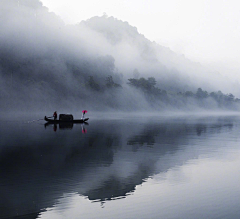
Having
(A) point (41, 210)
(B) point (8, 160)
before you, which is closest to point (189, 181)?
(A) point (41, 210)

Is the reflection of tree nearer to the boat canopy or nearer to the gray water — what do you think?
the gray water

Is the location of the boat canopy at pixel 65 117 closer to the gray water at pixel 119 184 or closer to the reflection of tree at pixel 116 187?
the gray water at pixel 119 184

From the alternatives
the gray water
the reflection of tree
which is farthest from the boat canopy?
the reflection of tree

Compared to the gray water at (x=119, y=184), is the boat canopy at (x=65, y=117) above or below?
above

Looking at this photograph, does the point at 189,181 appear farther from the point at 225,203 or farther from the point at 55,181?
the point at 55,181

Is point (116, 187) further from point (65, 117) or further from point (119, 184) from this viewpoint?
point (65, 117)

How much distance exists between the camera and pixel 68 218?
14820mm

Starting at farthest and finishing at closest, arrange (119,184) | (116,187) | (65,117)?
(65,117) < (119,184) < (116,187)

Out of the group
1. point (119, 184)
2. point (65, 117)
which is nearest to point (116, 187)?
point (119, 184)

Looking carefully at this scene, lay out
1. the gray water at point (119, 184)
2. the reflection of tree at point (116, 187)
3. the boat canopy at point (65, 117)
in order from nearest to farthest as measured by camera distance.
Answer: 1. the gray water at point (119, 184)
2. the reflection of tree at point (116, 187)
3. the boat canopy at point (65, 117)

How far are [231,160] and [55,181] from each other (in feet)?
56.3

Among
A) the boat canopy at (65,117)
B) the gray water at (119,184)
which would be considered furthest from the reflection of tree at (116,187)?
the boat canopy at (65,117)

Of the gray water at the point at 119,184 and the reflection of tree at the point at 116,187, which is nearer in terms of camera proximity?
the gray water at the point at 119,184

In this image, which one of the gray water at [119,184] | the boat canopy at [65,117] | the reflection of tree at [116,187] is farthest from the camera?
the boat canopy at [65,117]
